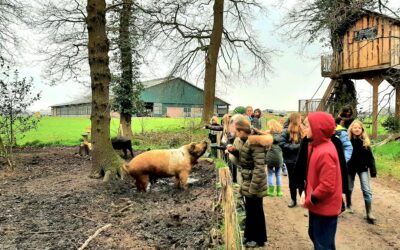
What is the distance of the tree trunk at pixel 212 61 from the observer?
2491 centimetres

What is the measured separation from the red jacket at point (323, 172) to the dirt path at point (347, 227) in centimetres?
174

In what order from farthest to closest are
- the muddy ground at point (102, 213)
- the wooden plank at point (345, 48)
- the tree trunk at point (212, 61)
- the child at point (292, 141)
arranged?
the wooden plank at point (345, 48), the tree trunk at point (212, 61), the child at point (292, 141), the muddy ground at point (102, 213)

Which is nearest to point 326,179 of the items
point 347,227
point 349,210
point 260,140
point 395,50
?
point 260,140

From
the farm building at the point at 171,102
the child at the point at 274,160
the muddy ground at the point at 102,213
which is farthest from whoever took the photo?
the farm building at the point at 171,102

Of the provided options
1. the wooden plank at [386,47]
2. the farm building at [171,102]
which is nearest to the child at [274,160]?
the wooden plank at [386,47]

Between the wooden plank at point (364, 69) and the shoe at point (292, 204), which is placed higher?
the wooden plank at point (364, 69)

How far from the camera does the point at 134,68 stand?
78.2ft

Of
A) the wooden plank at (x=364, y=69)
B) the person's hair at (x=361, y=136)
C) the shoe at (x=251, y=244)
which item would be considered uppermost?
the wooden plank at (x=364, y=69)

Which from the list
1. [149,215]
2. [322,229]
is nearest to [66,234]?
[149,215]

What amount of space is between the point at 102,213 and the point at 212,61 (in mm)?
18855

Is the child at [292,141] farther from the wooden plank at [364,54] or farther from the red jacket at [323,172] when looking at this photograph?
the wooden plank at [364,54]

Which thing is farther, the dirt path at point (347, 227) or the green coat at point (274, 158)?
the green coat at point (274, 158)

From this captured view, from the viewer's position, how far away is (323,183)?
4.55 meters

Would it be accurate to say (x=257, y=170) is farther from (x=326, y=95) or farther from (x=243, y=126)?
(x=326, y=95)
